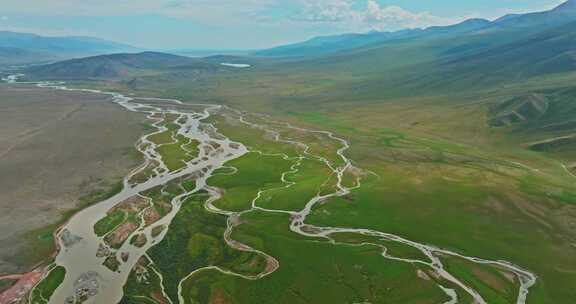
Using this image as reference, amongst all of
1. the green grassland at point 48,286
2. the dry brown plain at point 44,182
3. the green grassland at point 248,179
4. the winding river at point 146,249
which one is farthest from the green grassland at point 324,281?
the dry brown plain at point 44,182

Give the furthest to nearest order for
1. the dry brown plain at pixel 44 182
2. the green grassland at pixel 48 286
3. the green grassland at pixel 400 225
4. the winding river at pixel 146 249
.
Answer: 1. the dry brown plain at pixel 44 182
2. the green grassland at pixel 400 225
3. the winding river at pixel 146 249
4. the green grassland at pixel 48 286

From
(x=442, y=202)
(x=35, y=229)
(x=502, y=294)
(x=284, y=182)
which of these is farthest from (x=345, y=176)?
(x=35, y=229)

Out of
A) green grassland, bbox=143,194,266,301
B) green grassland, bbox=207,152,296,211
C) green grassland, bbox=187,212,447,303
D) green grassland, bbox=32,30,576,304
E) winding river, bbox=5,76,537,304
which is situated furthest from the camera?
green grassland, bbox=207,152,296,211

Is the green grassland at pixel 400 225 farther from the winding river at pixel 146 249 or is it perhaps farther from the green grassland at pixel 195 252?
the winding river at pixel 146 249

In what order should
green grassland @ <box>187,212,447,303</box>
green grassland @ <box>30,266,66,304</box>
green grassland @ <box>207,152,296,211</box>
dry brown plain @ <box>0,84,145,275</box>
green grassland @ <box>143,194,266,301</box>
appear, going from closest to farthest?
green grassland @ <box>187,212,447,303</box>
green grassland @ <box>30,266,66,304</box>
green grassland @ <box>143,194,266,301</box>
dry brown plain @ <box>0,84,145,275</box>
green grassland @ <box>207,152,296,211</box>

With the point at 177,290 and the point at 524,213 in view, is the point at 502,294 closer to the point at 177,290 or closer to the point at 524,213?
the point at 524,213

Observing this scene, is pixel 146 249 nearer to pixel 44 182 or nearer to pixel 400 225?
pixel 400 225

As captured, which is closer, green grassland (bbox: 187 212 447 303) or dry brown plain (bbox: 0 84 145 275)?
green grassland (bbox: 187 212 447 303)

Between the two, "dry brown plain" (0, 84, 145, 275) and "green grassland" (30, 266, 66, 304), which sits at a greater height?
"green grassland" (30, 266, 66, 304)

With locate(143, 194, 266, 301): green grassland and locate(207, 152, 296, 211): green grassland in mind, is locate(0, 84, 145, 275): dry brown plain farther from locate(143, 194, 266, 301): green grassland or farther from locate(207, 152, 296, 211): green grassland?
locate(207, 152, 296, 211): green grassland

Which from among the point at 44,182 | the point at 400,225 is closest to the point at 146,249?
the point at 400,225

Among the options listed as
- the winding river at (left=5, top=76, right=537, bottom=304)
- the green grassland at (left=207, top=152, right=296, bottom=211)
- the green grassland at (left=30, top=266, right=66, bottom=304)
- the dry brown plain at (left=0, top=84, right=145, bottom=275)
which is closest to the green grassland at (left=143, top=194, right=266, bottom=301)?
the winding river at (left=5, top=76, right=537, bottom=304)
